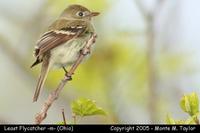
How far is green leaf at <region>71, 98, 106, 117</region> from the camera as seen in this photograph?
6.51 ft

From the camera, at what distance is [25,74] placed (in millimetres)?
3492

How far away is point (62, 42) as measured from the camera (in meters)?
3.03

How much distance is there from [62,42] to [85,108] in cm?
108

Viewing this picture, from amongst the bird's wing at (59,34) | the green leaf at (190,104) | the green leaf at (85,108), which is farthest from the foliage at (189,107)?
the bird's wing at (59,34)

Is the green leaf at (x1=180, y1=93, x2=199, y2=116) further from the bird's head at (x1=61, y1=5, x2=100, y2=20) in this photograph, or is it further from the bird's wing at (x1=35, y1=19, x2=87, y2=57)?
the bird's head at (x1=61, y1=5, x2=100, y2=20)

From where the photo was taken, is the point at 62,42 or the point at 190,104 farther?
the point at 62,42

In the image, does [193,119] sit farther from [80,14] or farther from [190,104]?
[80,14]

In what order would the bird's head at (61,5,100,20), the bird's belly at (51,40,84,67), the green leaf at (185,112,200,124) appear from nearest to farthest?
the green leaf at (185,112,200,124) → the bird's belly at (51,40,84,67) → the bird's head at (61,5,100,20)

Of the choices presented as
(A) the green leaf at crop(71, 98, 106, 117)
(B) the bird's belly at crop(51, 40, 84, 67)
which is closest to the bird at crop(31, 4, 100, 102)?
(B) the bird's belly at crop(51, 40, 84, 67)

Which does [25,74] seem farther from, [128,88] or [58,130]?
[58,130]

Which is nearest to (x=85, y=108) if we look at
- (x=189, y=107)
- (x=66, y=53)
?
(x=189, y=107)

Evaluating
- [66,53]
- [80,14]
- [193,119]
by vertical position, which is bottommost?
[193,119]

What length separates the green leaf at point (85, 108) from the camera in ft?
6.51

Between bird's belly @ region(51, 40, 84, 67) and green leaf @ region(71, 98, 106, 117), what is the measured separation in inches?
34.8
